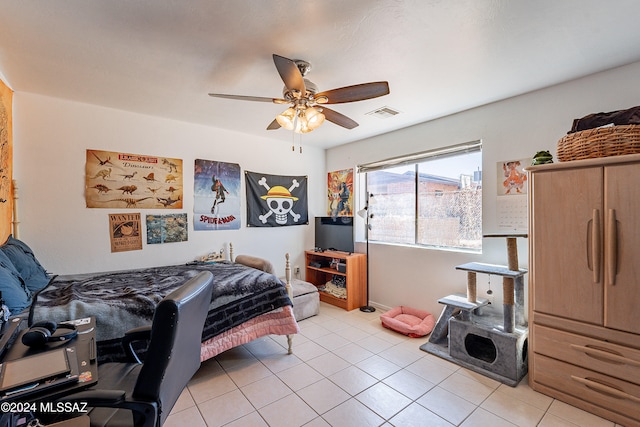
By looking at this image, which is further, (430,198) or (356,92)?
(430,198)

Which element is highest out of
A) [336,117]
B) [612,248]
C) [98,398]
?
[336,117]

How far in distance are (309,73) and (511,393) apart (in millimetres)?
2960

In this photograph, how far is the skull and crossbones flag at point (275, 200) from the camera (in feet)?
13.0

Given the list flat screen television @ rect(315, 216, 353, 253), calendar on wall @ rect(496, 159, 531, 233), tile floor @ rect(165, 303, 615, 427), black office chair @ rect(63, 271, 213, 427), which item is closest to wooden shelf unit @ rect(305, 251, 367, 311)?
flat screen television @ rect(315, 216, 353, 253)

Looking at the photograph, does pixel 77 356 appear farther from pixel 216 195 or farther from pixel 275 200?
pixel 275 200

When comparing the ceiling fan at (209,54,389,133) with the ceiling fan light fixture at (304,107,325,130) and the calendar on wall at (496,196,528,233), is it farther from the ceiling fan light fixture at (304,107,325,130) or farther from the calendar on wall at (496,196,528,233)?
the calendar on wall at (496,196,528,233)

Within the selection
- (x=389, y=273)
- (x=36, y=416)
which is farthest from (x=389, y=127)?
(x=36, y=416)

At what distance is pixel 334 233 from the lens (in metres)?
4.29

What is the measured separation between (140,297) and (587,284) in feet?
10.4

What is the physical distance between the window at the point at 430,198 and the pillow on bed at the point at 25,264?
3.68 meters

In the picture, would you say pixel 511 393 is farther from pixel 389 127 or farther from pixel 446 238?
pixel 389 127

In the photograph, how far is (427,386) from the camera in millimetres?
2125

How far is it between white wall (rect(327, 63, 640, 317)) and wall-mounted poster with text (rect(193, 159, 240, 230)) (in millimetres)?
2009

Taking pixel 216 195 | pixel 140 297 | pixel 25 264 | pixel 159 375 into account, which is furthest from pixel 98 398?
pixel 216 195
